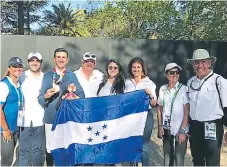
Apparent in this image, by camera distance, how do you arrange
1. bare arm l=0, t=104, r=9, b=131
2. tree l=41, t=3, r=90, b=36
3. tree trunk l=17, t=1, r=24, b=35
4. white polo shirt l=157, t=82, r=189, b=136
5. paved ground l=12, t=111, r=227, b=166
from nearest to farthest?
bare arm l=0, t=104, r=9, b=131, white polo shirt l=157, t=82, r=189, b=136, paved ground l=12, t=111, r=227, b=166, tree trunk l=17, t=1, r=24, b=35, tree l=41, t=3, r=90, b=36

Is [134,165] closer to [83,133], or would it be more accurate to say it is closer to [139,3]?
[83,133]

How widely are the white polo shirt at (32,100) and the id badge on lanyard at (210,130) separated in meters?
1.85

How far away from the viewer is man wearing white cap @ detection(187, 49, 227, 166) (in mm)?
3727

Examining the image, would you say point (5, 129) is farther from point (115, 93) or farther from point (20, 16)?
point (20, 16)

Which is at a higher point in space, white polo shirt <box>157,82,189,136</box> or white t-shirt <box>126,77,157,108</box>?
white t-shirt <box>126,77,157,108</box>

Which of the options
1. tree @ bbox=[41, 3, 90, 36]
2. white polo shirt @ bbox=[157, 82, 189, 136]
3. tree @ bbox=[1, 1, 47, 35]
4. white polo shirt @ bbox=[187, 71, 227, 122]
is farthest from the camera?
tree @ bbox=[41, 3, 90, 36]

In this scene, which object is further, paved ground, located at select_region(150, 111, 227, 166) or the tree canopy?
the tree canopy

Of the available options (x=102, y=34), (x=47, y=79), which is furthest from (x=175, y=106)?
(x=102, y=34)

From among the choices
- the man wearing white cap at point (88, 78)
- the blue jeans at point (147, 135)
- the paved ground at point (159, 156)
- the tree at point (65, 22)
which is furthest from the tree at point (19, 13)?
the blue jeans at point (147, 135)

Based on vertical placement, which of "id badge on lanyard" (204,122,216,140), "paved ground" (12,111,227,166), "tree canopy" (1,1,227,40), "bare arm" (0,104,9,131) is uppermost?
"tree canopy" (1,1,227,40)

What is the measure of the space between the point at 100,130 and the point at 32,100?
33.7 inches

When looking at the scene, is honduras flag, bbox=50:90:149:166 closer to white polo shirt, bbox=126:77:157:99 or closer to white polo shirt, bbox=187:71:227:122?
white polo shirt, bbox=126:77:157:99

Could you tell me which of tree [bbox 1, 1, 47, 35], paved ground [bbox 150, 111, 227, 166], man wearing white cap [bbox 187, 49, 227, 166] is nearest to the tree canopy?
tree [bbox 1, 1, 47, 35]

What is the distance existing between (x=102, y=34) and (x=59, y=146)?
697 inches
